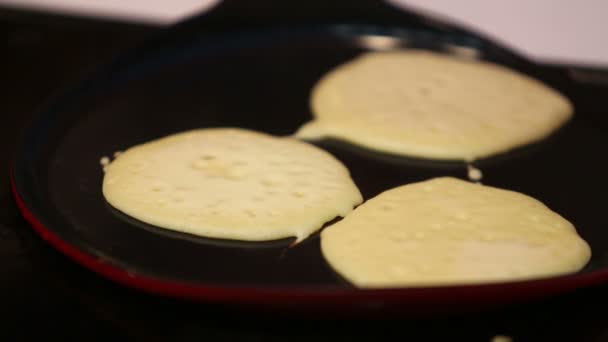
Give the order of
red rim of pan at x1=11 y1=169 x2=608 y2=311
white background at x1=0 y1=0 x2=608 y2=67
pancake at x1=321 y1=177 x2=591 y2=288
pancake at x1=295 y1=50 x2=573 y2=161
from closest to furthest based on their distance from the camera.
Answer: red rim of pan at x1=11 y1=169 x2=608 y2=311 → pancake at x1=321 y1=177 x2=591 y2=288 → pancake at x1=295 y1=50 x2=573 y2=161 → white background at x1=0 y1=0 x2=608 y2=67

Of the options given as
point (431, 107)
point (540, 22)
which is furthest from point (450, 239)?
point (540, 22)

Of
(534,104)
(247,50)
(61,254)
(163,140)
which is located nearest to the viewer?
(61,254)

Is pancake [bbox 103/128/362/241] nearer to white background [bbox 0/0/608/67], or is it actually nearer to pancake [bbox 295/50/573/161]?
pancake [bbox 295/50/573/161]

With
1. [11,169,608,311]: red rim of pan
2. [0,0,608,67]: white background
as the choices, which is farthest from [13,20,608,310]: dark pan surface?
[0,0,608,67]: white background

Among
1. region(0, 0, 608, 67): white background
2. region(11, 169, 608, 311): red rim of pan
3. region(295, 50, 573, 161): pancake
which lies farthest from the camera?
region(0, 0, 608, 67): white background

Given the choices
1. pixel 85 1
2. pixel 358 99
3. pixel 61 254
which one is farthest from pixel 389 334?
pixel 85 1

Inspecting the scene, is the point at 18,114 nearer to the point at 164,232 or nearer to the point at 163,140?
the point at 163,140

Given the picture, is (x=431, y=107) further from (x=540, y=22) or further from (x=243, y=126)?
(x=540, y=22)

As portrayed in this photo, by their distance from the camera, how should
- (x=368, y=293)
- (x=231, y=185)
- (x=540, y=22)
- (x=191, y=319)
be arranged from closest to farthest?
(x=368, y=293) < (x=191, y=319) < (x=231, y=185) < (x=540, y=22)
